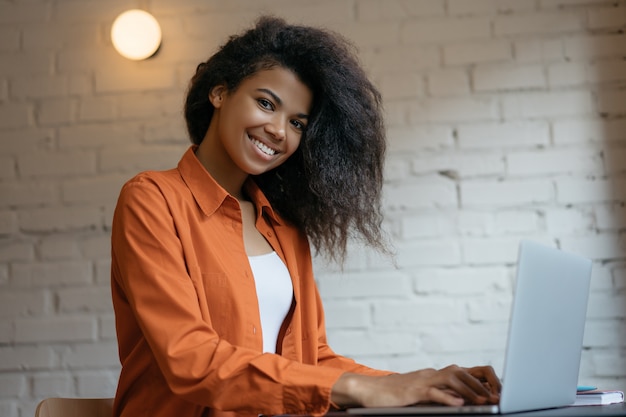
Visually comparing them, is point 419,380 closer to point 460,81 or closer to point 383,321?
point 383,321

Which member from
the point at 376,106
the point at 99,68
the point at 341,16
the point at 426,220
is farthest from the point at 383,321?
the point at 99,68

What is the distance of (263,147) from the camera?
1916mm

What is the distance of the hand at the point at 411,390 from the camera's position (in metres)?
1.29

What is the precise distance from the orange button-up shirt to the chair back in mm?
48

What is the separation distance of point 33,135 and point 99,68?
309 mm

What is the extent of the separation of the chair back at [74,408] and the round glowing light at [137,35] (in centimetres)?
132

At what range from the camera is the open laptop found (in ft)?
3.82

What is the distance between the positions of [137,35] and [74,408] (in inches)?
57.4

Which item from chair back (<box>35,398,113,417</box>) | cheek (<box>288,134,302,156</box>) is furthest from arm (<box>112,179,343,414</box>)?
cheek (<box>288,134,302,156</box>)

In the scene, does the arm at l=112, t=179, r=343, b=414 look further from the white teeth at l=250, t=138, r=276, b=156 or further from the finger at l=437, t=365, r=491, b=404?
the white teeth at l=250, t=138, r=276, b=156

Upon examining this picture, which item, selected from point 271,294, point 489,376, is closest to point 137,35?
point 271,294

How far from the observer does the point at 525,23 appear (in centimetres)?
268

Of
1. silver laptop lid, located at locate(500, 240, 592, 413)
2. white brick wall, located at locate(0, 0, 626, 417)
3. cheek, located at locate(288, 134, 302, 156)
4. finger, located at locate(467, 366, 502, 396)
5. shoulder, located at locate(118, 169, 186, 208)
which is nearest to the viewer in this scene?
silver laptop lid, located at locate(500, 240, 592, 413)

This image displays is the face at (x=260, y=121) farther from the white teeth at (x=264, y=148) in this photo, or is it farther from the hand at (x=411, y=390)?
the hand at (x=411, y=390)
